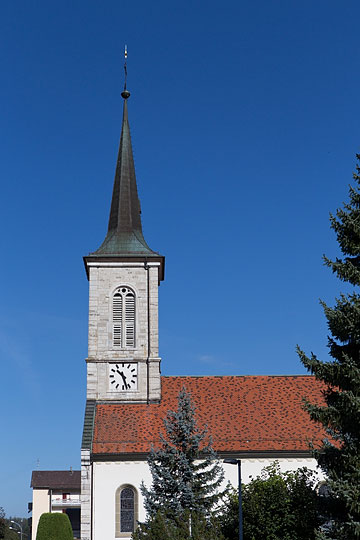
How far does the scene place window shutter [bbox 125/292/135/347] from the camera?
38.0 metres

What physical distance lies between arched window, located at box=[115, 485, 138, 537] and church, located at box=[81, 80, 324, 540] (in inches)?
1.8

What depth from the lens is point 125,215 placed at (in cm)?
4097

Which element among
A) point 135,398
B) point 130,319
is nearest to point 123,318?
point 130,319

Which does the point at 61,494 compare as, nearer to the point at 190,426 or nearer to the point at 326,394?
the point at 190,426

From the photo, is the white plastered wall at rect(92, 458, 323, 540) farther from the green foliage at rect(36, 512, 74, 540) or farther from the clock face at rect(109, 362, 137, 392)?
the green foliage at rect(36, 512, 74, 540)

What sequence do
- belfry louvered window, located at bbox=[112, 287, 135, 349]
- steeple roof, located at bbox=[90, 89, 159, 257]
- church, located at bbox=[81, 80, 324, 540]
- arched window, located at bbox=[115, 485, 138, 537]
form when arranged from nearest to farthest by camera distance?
arched window, located at bbox=[115, 485, 138, 537], church, located at bbox=[81, 80, 324, 540], belfry louvered window, located at bbox=[112, 287, 135, 349], steeple roof, located at bbox=[90, 89, 159, 257]

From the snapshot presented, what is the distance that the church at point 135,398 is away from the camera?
33.5m

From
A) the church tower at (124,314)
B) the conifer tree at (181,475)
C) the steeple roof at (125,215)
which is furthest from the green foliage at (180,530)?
the steeple roof at (125,215)

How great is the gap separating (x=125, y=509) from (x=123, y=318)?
985cm

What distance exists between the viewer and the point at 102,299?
1522 inches

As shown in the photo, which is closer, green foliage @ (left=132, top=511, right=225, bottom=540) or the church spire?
green foliage @ (left=132, top=511, right=225, bottom=540)

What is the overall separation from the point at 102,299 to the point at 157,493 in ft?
41.0

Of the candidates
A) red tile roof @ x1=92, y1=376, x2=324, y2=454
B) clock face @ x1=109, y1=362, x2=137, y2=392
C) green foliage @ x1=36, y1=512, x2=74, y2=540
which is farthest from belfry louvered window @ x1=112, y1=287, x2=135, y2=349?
green foliage @ x1=36, y1=512, x2=74, y2=540

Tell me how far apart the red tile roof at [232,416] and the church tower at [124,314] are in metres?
1.02
